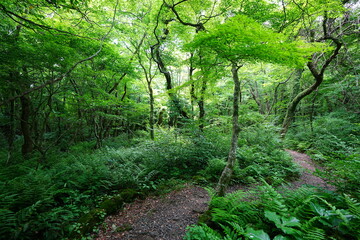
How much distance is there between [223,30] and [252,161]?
5.03 meters

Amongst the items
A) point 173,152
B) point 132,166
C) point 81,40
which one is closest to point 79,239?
point 132,166

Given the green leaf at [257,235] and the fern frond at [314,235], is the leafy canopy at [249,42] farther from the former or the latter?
the green leaf at [257,235]

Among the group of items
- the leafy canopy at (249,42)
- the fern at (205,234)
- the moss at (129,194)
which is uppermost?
the leafy canopy at (249,42)

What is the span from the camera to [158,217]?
10.7 ft

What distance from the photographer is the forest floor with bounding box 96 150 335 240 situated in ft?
9.18

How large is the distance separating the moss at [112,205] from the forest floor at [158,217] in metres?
→ 0.13

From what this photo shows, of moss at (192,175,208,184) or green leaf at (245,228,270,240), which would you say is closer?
green leaf at (245,228,270,240)

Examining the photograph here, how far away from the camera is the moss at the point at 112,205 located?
3.39m

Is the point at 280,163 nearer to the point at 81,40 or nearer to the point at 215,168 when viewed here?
the point at 215,168

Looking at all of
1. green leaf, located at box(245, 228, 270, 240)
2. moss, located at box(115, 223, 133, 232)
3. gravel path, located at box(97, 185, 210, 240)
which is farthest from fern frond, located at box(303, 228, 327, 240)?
moss, located at box(115, 223, 133, 232)

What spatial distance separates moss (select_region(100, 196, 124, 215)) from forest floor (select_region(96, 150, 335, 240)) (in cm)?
13

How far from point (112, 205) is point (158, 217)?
1184 millimetres

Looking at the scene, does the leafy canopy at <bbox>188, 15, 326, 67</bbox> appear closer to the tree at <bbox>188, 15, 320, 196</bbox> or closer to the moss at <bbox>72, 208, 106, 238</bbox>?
the tree at <bbox>188, 15, 320, 196</bbox>

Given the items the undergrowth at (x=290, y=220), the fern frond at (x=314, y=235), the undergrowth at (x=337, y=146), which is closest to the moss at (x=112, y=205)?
the undergrowth at (x=290, y=220)
